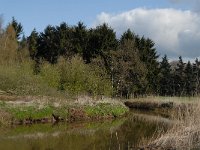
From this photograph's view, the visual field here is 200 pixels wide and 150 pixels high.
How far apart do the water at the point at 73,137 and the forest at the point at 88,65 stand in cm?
1281

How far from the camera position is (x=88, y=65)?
4941 centimetres

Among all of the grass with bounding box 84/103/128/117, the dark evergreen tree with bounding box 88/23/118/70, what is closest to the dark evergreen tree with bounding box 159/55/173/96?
the dark evergreen tree with bounding box 88/23/118/70

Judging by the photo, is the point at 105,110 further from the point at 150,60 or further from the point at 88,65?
the point at 150,60

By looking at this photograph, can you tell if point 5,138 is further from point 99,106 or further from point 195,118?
point 99,106

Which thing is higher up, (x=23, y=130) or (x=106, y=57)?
(x=106, y=57)

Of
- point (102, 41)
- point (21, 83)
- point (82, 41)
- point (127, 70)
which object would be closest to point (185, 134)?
point (21, 83)

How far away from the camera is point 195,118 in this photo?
50.8ft

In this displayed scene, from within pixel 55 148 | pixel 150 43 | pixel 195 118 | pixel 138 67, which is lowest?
pixel 55 148

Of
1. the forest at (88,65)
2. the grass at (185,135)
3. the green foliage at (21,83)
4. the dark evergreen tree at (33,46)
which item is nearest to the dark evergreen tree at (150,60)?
the forest at (88,65)

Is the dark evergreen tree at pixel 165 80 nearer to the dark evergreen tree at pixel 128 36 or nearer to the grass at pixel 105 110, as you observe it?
the dark evergreen tree at pixel 128 36

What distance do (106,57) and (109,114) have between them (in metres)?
20.7

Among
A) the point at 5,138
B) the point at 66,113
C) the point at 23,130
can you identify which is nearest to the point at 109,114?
the point at 66,113

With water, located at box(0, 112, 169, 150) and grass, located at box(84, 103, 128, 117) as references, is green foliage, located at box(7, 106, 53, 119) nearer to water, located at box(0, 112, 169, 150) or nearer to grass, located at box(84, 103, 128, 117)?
water, located at box(0, 112, 169, 150)

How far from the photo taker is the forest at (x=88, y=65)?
44188 millimetres
